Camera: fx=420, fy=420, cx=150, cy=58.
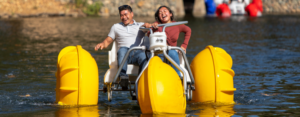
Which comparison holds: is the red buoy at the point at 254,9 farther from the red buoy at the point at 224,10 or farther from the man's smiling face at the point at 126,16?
the man's smiling face at the point at 126,16

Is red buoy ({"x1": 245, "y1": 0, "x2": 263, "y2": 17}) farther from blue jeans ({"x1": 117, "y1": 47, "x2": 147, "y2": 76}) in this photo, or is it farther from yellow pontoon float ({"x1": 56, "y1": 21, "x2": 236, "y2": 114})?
blue jeans ({"x1": 117, "y1": 47, "x2": 147, "y2": 76})

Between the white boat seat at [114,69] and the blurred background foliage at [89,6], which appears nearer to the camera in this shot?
the white boat seat at [114,69]

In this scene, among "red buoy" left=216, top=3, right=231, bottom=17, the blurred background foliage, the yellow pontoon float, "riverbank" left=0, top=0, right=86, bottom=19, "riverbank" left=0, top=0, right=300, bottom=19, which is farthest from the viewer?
the blurred background foliage

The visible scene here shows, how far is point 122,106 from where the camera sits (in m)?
6.79

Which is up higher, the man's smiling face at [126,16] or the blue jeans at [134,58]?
the man's smiling face at [126,16]

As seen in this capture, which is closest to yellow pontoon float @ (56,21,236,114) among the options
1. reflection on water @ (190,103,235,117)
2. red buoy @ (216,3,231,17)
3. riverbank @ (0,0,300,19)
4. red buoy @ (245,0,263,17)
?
reflection on water @ (190,103,235,117)

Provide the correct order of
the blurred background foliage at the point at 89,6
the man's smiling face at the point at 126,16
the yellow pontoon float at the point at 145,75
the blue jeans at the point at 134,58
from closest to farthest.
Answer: the yellow pontoon float at the point at 145,75 < the blue jeans at the point at 134,58 < the man's smiling face at the point at 126,16 < the blurred background foliage at the point at 89,6

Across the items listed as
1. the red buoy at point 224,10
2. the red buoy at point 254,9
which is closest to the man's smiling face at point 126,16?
the red buoy at point 254,9

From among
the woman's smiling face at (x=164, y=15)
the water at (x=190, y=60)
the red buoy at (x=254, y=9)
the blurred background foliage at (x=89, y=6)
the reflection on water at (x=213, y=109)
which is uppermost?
the blurred background foliage at (x=89, y=6)

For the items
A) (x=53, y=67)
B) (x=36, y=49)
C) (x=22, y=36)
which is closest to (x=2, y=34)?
(x=22, y=36)

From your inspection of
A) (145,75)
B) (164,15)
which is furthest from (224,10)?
(145,75)

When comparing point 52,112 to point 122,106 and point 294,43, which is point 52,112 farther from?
point 294,43

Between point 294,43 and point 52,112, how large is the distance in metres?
12.0

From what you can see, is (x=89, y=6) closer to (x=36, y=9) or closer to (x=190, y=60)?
(x=36, y=9)
